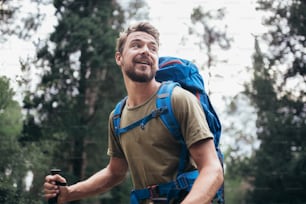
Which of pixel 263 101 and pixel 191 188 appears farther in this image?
pixel 263 101

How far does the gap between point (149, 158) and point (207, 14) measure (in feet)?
17.1

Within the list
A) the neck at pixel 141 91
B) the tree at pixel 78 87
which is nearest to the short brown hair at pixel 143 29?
the neck at pixel 141 91

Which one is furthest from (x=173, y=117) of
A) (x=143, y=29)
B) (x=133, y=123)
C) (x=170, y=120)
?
(x=143, y=29)

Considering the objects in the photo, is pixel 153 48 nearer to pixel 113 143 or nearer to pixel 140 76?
pixel 140 76

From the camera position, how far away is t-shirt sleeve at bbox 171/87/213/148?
2.94 feet

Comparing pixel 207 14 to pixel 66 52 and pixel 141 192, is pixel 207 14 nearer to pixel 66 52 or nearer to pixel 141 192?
pixel 66 52

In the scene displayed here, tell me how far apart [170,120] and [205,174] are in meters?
0.13

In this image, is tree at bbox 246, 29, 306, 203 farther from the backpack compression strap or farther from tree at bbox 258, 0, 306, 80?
the backpack compression strap

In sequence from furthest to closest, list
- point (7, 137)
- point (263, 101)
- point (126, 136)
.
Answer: point (263, 101)
point (7, 137)
point (126, 136)

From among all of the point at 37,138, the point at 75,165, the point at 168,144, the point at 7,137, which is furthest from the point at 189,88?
the point at 75,165

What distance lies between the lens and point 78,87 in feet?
19.3

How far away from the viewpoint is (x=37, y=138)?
4934 millimetres

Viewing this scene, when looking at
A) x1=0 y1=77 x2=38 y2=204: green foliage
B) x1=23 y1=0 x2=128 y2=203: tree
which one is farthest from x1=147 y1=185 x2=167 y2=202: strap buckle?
x1=23 y1=0 x2=128 y2=203: tree

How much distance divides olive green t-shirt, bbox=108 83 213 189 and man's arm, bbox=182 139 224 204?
0.7 inches
